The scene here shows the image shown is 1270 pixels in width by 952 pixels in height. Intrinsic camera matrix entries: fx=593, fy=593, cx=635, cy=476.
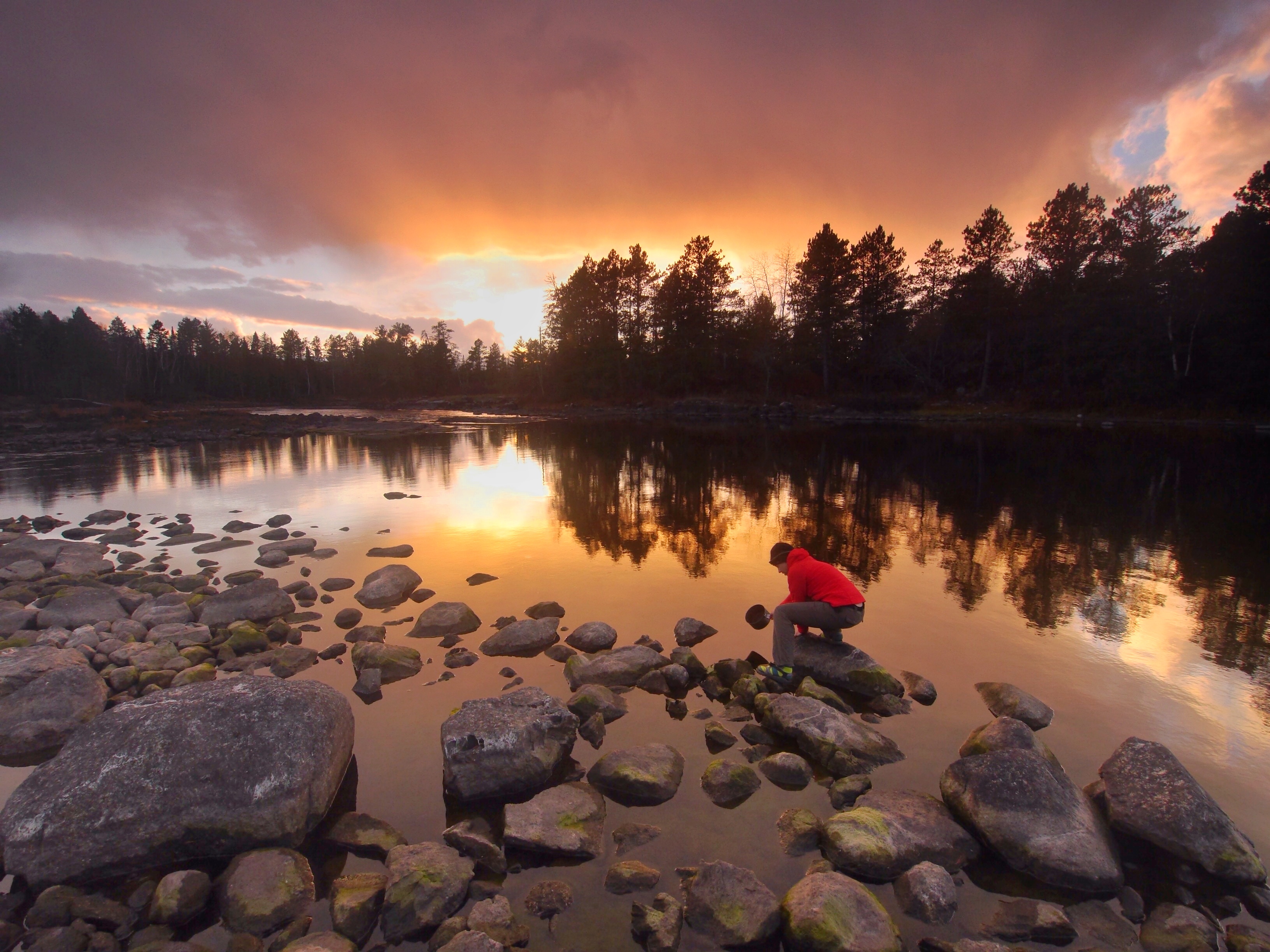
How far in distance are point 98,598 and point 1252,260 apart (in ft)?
240

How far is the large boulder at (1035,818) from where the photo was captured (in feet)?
15.9

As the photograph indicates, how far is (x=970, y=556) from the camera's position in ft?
48.2

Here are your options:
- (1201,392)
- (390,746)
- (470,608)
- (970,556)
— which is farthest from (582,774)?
(1201,392)

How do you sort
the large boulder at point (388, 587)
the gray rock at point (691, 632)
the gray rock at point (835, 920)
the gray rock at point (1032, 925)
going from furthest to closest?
the large boulder at point (388, 587)
the gray rock at point (691, 632)
the gray rock at point (1032, 925)
the gray rock at point (835, 920)

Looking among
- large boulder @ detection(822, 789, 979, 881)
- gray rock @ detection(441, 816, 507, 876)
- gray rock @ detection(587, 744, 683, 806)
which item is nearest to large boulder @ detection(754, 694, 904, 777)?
large boulder @ detection(822, 789, 979, 881)

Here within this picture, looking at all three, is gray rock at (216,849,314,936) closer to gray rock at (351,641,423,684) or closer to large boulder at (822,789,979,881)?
gray rock at (351,641,423,684)

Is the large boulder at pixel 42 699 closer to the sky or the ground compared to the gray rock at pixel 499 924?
closer to the sky

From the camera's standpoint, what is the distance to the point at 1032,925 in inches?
173

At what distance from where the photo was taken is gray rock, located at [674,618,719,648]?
9.52 metres

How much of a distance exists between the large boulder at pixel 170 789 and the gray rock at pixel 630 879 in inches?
109

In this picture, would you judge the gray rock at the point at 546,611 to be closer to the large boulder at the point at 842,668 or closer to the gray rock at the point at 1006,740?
the large boulder at the point at 842,668

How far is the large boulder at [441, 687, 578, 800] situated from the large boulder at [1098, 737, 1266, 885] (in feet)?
17.3

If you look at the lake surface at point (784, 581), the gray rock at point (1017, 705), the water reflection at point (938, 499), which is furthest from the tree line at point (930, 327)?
the gray rock at point (1017, 705)

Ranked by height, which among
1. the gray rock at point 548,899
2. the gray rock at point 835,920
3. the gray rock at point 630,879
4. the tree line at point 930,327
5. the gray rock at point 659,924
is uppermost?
the tree line at point 930,327
